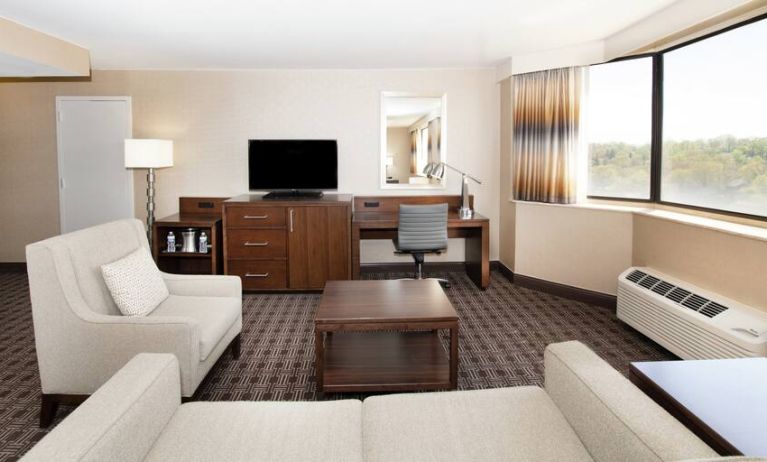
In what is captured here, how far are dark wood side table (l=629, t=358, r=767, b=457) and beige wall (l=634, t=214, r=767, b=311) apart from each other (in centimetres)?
109

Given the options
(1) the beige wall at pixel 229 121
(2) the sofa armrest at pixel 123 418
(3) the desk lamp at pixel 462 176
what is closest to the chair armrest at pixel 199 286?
Answer: (2) the sofa armrest at pixel 123 418

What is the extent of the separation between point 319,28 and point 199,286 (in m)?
1.70

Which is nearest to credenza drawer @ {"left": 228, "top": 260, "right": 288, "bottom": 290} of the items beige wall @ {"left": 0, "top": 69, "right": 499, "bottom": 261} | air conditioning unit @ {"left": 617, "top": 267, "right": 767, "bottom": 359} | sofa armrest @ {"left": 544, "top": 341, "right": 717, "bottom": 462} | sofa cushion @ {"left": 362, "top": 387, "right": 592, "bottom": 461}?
beige wall @ {"left": 0, "top": 69, "right": 499, "bottom": 261}

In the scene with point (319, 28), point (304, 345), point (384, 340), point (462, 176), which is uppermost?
point (319, 28)

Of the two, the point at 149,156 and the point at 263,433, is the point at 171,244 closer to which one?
the point at 149,156

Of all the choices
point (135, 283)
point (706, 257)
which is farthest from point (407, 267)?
point (135, 283)

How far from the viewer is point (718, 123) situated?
2.81m

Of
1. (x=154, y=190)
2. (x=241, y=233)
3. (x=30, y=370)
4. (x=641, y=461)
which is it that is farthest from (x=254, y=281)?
(x=641, y=461)

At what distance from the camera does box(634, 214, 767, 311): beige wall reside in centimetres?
233

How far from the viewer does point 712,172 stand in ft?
9.43

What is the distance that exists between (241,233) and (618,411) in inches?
131

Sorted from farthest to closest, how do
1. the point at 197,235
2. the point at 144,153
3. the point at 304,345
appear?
the point at 197,235
the point at 144,153
the point at 304,345

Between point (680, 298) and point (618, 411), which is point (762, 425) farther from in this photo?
point (680, 298)

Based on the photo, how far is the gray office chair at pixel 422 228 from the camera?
12.7 ft
